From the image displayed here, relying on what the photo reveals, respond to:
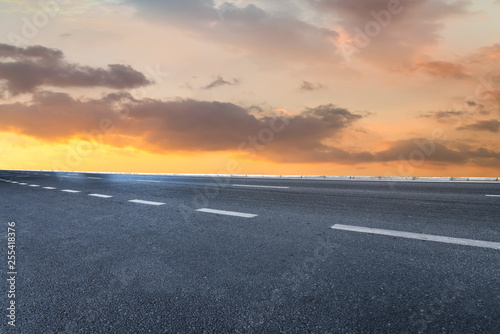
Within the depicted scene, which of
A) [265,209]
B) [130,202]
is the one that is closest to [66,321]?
[265,209]

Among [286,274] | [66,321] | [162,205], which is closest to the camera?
[66,321]

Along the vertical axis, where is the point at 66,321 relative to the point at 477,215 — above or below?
below

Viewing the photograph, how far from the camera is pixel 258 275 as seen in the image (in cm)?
267

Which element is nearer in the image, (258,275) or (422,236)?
(258,275)

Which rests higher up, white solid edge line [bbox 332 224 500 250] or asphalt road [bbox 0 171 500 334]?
white solid edge line [bbox 332 224 500 250]

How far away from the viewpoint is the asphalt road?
195cm

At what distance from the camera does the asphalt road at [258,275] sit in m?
1.95

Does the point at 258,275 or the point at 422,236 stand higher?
the point at 422,236

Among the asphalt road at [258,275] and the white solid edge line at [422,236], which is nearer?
the asphalt road at [258,275]

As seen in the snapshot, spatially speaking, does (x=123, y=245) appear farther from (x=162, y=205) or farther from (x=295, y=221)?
(x=162, y=205)

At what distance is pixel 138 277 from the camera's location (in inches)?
108

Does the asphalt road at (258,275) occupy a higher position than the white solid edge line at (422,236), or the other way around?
the white solid edge line at (422,236)

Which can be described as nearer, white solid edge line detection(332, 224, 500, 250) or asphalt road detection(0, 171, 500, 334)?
asphalt road detection(0, 171, 500, 334)

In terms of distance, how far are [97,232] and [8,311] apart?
2355mm
